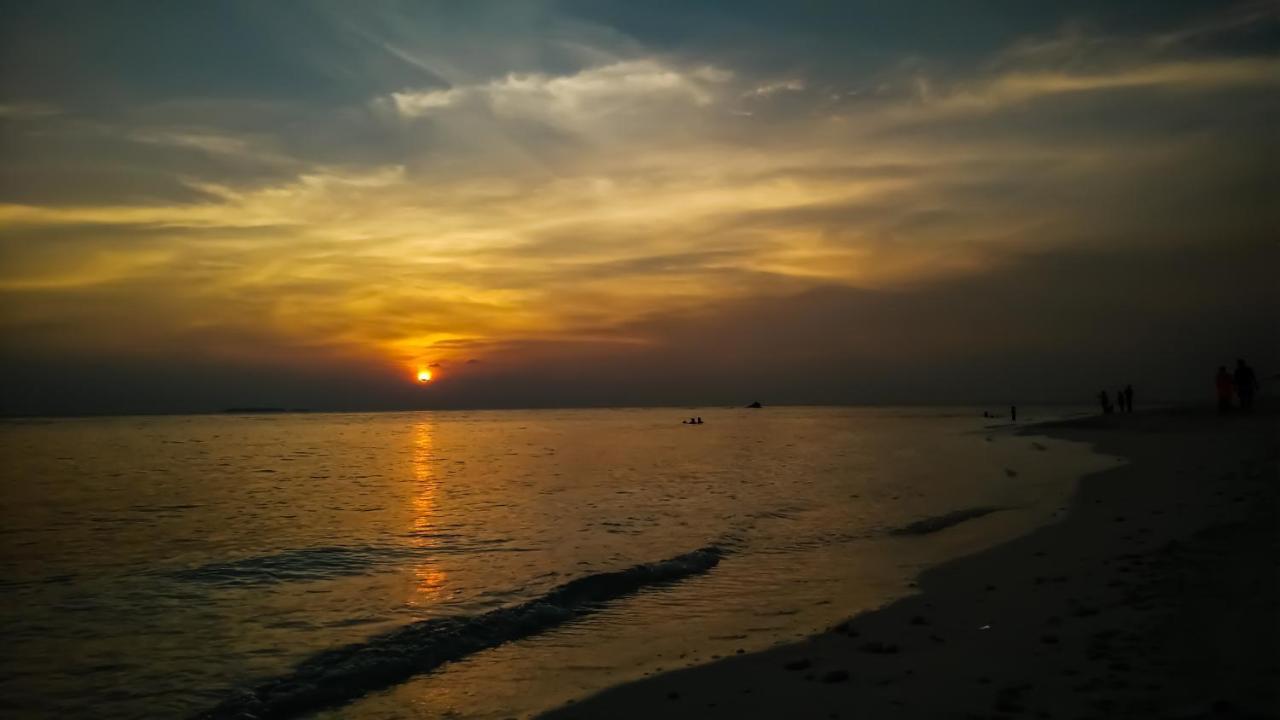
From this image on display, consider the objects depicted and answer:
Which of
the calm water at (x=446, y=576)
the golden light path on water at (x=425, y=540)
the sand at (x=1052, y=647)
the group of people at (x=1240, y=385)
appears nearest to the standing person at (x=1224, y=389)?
the group of people at (x=1240, y=385)

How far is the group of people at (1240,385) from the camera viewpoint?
4341 cm

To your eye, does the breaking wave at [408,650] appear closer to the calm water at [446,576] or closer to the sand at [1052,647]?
the calm water at [446,576]

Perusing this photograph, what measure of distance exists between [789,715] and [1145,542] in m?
10.3

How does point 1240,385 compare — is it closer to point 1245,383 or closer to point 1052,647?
point 1245,383

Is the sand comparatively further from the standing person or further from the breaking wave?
the standing person

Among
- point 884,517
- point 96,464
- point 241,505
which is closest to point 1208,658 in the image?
point 884,517

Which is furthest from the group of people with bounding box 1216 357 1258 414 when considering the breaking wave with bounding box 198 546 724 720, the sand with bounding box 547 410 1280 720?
the breaking wave with bounding box 198 546 724 720

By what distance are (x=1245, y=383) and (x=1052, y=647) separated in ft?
155

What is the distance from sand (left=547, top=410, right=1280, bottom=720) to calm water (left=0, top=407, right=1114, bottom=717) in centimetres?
110

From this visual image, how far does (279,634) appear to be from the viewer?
40.0ft

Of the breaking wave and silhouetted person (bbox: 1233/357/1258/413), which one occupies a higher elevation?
silhouetted person (bbox: 1233/357/1258/413)

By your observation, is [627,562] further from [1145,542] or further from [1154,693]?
[1154,693]

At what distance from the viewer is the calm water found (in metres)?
10.2

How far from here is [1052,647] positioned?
8.19 metres
